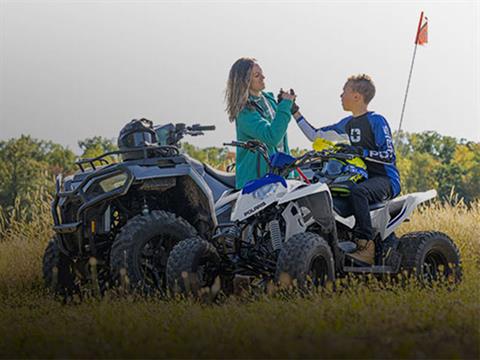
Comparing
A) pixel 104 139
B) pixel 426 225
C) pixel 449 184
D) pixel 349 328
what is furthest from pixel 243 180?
pixel 104 139

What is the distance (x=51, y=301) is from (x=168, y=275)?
1.72 m

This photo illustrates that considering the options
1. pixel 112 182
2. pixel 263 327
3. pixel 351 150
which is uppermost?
pixel 351 150

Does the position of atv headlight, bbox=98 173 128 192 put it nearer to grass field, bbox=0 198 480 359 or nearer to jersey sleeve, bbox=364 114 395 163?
grass field, bbox=0 198 480 359

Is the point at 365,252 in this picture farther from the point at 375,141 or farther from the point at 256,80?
the point at 256,80

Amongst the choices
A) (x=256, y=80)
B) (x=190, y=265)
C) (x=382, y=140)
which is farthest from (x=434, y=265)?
(x=190, y=265)

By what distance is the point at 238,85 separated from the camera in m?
8.88

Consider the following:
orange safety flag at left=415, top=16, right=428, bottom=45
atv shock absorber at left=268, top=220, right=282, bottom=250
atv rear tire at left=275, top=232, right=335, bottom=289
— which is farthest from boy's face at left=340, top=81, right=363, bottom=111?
orange safety flag at left=415, top=16, right=428, bottom=45

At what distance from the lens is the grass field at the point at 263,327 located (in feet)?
17.9

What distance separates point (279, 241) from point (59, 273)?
2.57 meters

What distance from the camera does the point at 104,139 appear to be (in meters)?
31.1

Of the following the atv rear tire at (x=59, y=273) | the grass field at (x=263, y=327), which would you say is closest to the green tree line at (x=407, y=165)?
the atv rear tire at (x=59, y=273)

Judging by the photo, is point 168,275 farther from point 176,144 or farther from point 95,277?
point 176,144

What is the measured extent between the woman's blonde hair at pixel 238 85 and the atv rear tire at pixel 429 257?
6.35 ft

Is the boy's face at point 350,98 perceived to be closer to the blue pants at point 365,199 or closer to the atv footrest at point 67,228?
the blue pants at point 365,199
